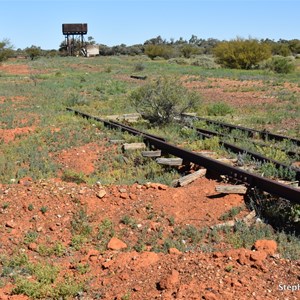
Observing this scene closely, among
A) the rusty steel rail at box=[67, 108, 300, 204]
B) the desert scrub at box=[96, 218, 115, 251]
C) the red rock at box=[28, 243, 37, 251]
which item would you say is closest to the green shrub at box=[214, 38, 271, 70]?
the rusty steel rail at box=[67, 108, 300, 204]

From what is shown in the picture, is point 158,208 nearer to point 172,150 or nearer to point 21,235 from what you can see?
point 21,235

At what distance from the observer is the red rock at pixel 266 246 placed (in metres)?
5.16

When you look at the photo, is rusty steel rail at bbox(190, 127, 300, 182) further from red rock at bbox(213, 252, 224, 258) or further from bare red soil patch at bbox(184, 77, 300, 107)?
bare red soil patch at bbox(184, 77, 300, 107)

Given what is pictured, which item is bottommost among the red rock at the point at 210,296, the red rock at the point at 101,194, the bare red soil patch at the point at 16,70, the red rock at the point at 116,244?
the red rock at the point at 116,244

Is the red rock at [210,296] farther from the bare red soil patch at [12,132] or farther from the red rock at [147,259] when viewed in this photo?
the bare red soil patch at [12,132]

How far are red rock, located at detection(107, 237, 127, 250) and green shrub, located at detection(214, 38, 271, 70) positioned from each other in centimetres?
5068

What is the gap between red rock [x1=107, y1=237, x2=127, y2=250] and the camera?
598 cm

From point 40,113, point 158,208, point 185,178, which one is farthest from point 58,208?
point 40,113

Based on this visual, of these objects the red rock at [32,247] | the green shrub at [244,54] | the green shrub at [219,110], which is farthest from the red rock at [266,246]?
the green shrub at [244,54]

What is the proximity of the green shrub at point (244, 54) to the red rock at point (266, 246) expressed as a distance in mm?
51045

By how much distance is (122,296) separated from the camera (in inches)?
181

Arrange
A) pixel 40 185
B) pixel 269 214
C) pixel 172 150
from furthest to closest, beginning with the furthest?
pixel 172 150 → pixel 40 185 → pixel 269 214

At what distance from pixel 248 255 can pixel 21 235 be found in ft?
10.6

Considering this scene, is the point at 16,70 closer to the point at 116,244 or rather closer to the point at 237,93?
the point at 237,93
